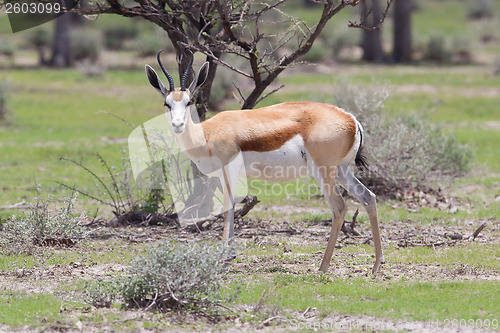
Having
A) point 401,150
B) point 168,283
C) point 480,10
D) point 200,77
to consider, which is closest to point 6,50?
point 401,150

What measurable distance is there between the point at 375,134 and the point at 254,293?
5356 millimetres

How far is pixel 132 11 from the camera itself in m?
8.66

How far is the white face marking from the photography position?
6.61 meters

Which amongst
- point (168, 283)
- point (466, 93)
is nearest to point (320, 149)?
point (168, 283)

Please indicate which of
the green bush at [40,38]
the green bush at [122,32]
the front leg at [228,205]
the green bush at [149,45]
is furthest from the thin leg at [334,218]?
the green bush at [122,32]

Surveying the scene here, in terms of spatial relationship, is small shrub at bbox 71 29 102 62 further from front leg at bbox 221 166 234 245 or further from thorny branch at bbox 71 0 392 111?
front leg at bbox 221 166 234 245

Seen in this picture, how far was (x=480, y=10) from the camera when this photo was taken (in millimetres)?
43281

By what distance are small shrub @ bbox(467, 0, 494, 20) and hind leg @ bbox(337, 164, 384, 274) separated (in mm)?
39451

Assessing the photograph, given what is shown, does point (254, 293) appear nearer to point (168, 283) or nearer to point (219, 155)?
point (168, 283)

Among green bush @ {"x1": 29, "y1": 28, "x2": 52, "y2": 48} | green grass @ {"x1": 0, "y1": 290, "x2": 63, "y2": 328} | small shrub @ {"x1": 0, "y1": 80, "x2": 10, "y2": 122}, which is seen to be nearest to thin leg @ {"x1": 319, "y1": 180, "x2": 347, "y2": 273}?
green grass @ {"x1": 0, "y1": 290, "x2": 63, "y2": 328}

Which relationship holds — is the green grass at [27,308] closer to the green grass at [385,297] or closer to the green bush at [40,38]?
the green grass at [385,297]

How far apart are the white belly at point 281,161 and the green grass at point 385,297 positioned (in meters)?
1.04

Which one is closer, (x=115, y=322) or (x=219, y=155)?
(x=115, y=322)

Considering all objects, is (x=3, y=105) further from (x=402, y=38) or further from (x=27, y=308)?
(x=402, y=38)
